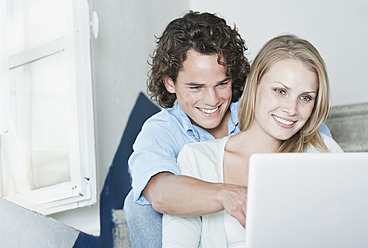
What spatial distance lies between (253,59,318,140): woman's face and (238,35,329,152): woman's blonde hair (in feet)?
0.06

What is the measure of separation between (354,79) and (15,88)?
6.09 ft

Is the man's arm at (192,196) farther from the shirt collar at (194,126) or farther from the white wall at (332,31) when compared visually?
the white wall at (332,31)

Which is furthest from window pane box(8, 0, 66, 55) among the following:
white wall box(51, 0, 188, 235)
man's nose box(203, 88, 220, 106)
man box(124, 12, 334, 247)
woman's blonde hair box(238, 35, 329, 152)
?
woman's blonde hair box(238, 35, 329, 152)

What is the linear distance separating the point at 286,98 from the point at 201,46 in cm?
42

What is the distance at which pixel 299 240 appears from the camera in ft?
2.99

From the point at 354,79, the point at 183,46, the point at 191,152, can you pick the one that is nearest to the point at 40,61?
the point at 183,46

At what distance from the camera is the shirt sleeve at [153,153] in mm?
1393

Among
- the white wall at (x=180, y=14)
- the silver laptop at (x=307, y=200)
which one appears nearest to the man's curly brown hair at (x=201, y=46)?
the white wall at (x=180, y=14)

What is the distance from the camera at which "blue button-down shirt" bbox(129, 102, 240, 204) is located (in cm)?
140

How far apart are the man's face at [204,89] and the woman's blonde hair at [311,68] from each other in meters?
0.15

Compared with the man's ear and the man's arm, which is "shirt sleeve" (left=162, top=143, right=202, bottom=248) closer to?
the man's arm

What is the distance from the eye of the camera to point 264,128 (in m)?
1.42

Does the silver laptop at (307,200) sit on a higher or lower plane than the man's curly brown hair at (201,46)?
lower

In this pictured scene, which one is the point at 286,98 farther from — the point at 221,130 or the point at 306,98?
the point at 221,130
